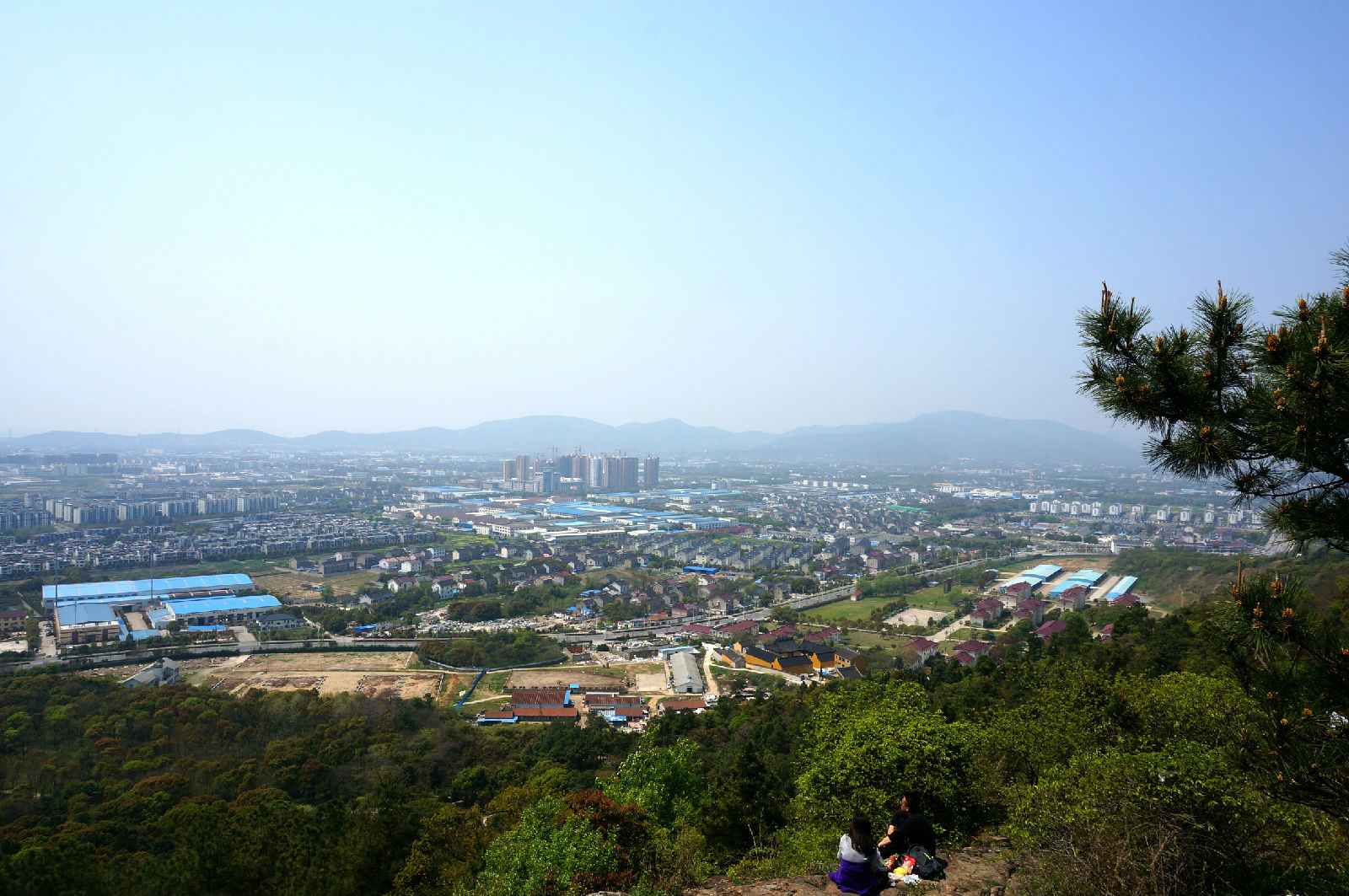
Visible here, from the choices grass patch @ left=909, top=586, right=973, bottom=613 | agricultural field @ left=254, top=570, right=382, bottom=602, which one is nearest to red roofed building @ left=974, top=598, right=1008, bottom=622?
grass patch @ left=909, top=586, right=973, bottom=613

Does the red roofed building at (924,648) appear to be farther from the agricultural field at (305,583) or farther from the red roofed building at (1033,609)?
the agricultural field at (305,583)

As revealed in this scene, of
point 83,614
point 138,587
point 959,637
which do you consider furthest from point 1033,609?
point 138,587

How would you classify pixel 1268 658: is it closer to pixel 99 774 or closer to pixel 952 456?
pixel 99 774

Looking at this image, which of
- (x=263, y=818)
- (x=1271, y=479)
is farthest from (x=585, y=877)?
(x=263, y=818)

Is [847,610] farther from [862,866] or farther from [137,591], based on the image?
[137,591]

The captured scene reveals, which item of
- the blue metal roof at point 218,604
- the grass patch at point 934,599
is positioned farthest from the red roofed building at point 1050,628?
the blue metal roof at point 218,604

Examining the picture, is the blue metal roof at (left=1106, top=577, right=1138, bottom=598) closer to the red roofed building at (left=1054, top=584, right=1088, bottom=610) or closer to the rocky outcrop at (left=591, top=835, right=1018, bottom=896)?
the red roofed building at (left=1054, top=584, right=1088, bottom=610)
